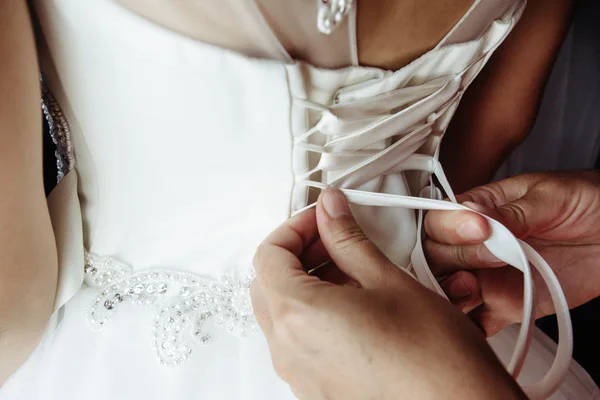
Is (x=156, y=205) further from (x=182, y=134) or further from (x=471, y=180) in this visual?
(x=471, y=180)

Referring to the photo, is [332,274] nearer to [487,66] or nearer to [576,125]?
[487,66]

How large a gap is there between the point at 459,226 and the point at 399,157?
98mm

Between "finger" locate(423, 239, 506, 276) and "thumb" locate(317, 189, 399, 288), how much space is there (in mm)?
174

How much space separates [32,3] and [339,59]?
26 centimetres

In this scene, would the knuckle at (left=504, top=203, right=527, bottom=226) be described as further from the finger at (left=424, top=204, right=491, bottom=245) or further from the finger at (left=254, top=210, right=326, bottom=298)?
the finger at (left=254, top=210, right=326, bottom=298)

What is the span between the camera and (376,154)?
1.64 feet

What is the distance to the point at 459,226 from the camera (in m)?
0.49

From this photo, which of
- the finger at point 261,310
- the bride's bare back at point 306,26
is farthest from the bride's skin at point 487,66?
the finger at point 261,310

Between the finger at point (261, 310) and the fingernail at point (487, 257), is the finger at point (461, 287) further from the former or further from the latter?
the finger at point (261, 310)

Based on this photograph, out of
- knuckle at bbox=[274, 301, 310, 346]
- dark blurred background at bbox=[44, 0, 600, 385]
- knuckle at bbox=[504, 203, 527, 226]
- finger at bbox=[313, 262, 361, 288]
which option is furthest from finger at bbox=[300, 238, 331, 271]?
dark blurred background at bbox=[44, 0, 600, 385]

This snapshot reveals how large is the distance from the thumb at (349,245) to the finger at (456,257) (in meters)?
0.17

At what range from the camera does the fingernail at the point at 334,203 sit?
46 centimetres

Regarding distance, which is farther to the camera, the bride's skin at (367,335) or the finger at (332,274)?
the finger at (332,274)

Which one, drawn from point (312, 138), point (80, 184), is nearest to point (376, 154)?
point (312, 138)
